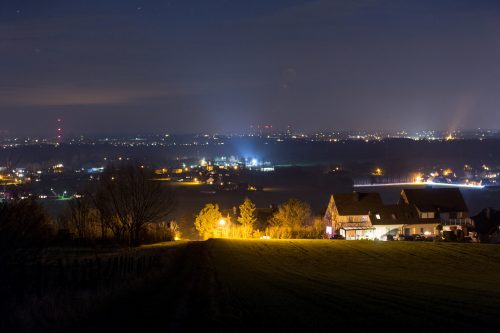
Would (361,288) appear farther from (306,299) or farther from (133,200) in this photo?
(133,200)

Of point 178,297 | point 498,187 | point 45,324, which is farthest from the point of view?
point 498,187

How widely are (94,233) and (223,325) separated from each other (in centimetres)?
3081

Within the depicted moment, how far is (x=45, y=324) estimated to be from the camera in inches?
378

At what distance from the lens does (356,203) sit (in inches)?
2179

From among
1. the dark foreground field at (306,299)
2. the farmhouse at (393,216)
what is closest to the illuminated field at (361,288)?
the dark foreground field at (306,299)

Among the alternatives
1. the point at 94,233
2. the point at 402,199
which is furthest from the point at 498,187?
the point at 94,233

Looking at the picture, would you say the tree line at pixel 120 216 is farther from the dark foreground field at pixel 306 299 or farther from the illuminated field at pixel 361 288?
the dark foreground field at pixel 306 299

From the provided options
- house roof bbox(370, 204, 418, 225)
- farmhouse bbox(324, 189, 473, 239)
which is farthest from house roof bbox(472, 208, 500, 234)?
house roof bbox(370, 204, 418, 225)

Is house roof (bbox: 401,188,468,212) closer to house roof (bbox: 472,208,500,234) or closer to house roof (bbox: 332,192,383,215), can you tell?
house roof (bbox: 472,208,500,234)

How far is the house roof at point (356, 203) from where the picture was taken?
54250 mm

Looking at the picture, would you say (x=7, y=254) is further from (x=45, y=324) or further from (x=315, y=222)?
(x=315, y=222)

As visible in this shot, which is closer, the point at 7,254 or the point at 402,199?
the point at 7,254

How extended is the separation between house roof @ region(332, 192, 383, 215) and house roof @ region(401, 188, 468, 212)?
4.49 meters

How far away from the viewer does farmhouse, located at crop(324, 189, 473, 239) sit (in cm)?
5306
